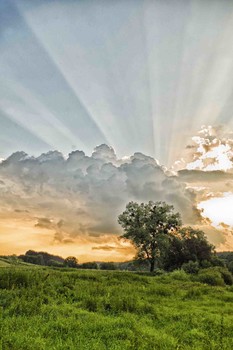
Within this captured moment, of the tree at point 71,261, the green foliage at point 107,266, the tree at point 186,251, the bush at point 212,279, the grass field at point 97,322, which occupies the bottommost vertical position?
the grass field at point 97,322

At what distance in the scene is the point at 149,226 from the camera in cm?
7575

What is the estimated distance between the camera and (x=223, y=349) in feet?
39.6

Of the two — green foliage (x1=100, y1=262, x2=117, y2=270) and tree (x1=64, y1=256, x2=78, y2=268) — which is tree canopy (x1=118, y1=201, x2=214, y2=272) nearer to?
green foliage (x1=100, y1=262, x2=117, y2=270)

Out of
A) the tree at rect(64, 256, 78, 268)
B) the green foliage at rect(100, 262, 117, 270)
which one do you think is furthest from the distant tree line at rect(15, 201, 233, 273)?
the tree at rect(64, 256, 78, 268)

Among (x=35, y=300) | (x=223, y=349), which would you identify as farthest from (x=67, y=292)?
(x=223, y=349)

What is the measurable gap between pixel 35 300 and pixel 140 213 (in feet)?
199

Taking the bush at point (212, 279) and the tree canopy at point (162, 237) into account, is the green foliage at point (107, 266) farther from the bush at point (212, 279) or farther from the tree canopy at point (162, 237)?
the bush at point (212, 279)

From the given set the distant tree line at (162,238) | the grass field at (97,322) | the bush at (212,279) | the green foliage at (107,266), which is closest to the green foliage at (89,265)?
the green foliage at (107,266)

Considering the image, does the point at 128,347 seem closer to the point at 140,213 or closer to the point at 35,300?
the point at 35,300

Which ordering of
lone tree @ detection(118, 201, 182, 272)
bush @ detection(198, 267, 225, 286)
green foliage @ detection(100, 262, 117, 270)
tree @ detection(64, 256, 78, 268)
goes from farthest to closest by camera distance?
tree @ detection(64, 256, 78, 268) → green foliage @ detection(100, 262, 117, 270) → lone tree @ detection(118, 201, 182, 272) → bush @ detection(198, 267, 225, 286)

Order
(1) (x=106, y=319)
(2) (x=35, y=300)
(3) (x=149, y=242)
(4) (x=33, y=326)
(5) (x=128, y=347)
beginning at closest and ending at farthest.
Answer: (5) (x=128, y=347) → (4) (x=33, y=326) → (1) (x=106, y=319) → (2) (x=35, y=300) → (3) (x=149, y=242)

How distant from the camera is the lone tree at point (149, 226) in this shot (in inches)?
2891

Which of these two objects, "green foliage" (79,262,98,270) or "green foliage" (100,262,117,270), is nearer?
"green foliage" (100,262,117,270)

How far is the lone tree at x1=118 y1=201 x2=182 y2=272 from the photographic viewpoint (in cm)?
7344
